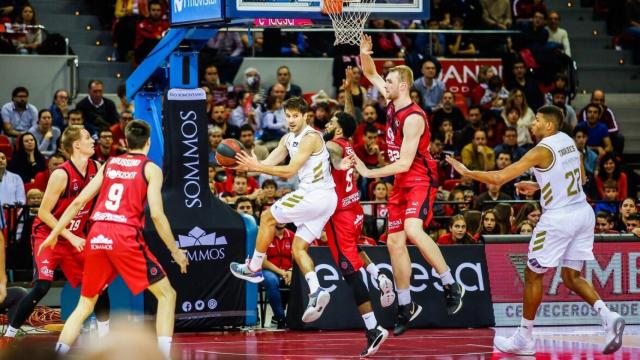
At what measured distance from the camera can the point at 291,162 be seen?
10930 millimetres

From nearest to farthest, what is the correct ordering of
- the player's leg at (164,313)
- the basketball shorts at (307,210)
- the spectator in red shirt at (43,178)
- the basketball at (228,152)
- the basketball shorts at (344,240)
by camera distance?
the player's leg at (164,313)
the basketball at (228,152)
the basketball shorts at (307,210)
the basketball shorts at (344,240)
the spectator in red shirt at (43,178)

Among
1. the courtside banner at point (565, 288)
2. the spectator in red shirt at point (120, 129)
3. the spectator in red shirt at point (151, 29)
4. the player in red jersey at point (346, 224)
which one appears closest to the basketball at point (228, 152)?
the player in red jersey at point (346, 224)

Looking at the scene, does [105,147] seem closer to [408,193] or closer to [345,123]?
[345,123]

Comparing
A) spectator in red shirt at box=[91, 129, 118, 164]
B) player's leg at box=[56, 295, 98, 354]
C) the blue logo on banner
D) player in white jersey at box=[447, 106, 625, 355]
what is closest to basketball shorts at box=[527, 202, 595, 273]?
player in white jersey at box=[447, 106, 625, 355]

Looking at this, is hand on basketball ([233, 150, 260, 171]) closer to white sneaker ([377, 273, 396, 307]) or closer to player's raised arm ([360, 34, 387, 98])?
player's raised arm ([360, 34, 387, 98])

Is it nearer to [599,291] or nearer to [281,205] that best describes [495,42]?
[599,291]

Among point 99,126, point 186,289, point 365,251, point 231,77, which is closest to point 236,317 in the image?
point 186,289

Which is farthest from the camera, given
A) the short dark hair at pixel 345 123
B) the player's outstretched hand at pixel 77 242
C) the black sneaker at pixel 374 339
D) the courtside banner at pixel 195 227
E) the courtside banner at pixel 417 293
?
the courtside banner at pixel 417 293

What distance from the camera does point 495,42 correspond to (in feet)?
69.6

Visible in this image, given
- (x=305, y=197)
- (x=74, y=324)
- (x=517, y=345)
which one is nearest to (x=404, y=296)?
(x=517, y=345)

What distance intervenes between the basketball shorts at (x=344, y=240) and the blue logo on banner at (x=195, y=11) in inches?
95.7

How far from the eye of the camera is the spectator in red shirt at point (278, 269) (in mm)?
13531

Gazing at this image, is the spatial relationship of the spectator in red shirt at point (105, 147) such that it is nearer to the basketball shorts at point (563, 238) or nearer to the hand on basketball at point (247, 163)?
the hand on basketball at point (247, 163)

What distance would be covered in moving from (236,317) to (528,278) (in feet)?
12.9
